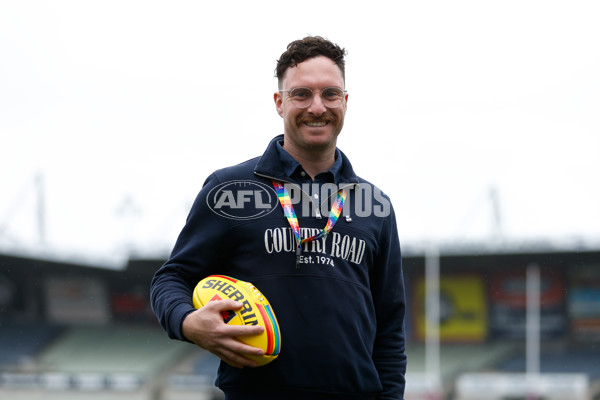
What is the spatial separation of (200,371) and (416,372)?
6.94m

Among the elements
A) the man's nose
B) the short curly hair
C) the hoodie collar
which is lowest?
the hoodie collar

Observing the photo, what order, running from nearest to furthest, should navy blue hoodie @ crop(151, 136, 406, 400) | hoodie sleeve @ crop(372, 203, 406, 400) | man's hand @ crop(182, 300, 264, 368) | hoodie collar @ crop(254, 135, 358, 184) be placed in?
man's hand @ crop(182, 300, 264, 368), navy blue hoodie @ crop(151, 136, 406, 400), hoodie collar @ crop(254, 135, 358, 184), hoodie sleeve @ crop(372, 203, 406, 400)

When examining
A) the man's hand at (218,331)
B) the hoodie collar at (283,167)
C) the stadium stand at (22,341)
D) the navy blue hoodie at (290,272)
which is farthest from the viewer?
the stadium stand at (22,341)

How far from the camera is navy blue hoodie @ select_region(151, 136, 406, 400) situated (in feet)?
6.31

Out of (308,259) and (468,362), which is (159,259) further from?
(308,259)

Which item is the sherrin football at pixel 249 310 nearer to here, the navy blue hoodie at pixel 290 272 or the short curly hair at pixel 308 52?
the navy blue hoodie at pixel 290 272

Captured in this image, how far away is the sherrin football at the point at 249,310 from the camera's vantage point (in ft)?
6.07

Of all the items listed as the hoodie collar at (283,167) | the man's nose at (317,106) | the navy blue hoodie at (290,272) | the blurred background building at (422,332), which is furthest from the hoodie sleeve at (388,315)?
the blurred background building at (422,332)

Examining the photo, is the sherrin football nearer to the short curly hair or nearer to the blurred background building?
the short curly hair

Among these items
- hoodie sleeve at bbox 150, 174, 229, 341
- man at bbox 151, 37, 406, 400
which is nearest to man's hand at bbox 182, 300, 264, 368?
man at bbox 151, 37, 406, 400

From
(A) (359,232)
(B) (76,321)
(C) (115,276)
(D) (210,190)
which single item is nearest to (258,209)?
(D) (210,190)

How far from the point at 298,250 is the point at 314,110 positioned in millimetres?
370

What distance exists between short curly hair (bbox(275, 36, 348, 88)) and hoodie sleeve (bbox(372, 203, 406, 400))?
504mm

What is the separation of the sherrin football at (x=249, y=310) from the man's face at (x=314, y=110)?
43 cm
